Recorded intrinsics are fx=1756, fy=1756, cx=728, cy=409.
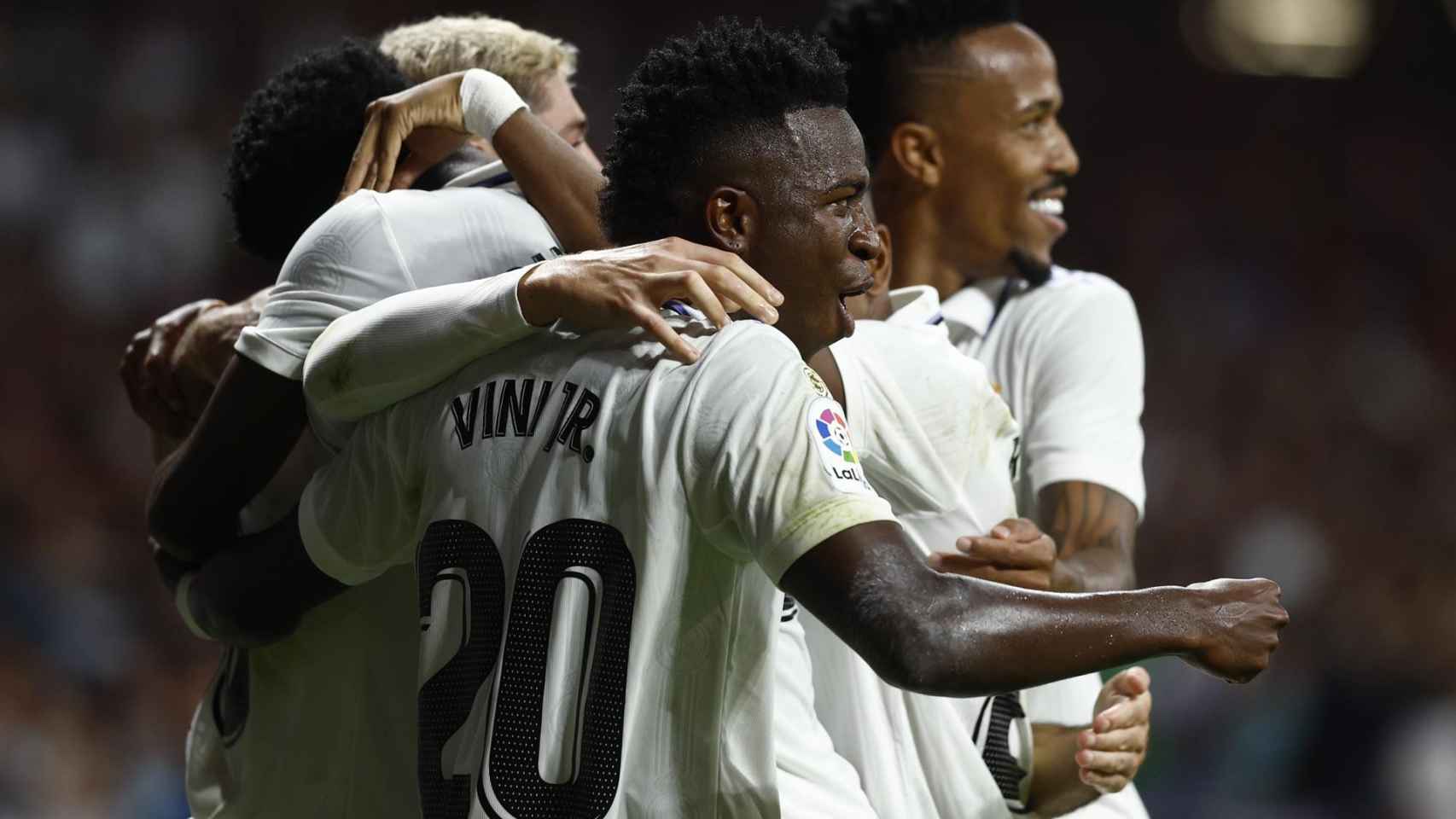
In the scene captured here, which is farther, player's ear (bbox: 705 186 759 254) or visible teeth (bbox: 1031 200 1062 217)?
visible teeth (bbox: 1031 200 1062 217)

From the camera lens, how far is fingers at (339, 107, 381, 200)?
9.25 feet

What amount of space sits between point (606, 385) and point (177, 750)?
18.1 feet

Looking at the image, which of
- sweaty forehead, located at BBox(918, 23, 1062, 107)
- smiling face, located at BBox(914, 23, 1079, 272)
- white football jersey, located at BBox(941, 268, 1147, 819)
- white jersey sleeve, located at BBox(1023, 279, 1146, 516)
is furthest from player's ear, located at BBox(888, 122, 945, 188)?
white jersey sleeve, located at BBox(1023, 279, 1146, 516)

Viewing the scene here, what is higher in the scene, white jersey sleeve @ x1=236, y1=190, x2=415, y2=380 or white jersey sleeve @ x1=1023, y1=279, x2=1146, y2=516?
white jersey sleeve @ x1=236, y1=190, x2=415, y2=380

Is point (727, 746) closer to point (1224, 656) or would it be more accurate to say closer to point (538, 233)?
point (1224, 656)

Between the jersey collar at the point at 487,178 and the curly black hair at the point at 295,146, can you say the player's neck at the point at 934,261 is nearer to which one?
the jersey collar at the point at 487,178

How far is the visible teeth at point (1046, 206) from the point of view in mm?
3807

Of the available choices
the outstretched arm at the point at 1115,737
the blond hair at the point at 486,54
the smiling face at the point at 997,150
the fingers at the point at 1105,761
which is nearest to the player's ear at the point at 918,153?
the smiling face at the point at 997,150

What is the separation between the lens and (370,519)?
92.0 inches

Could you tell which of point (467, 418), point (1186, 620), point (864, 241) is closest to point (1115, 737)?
point (1186, 620)

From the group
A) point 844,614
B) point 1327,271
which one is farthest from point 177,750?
point 1327,271

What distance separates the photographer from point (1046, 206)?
12.6 ft

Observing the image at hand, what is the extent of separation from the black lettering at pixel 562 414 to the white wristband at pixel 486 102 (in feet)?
2.71

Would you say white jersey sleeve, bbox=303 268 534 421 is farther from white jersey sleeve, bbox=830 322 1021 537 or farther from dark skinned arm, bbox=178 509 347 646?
white jersey sleeve, bbox=830 322 1021 537
